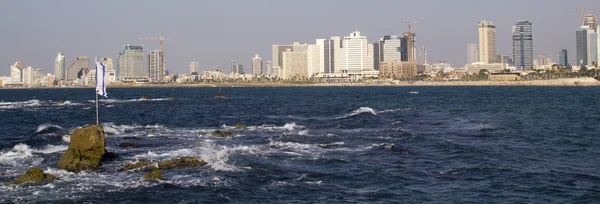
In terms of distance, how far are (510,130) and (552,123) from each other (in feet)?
28.7

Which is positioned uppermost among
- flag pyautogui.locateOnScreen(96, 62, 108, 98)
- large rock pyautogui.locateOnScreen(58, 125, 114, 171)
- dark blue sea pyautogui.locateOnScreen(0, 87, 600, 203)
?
flag pyautogui.locateOnScreen(96, 62, 108, 98)

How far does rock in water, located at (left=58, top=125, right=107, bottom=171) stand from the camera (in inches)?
1120

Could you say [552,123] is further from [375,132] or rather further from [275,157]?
[275,157]

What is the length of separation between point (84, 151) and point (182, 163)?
4.62 metres

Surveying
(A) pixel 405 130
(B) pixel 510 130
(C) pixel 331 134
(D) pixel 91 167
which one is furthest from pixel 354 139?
(D) pixel 91 167

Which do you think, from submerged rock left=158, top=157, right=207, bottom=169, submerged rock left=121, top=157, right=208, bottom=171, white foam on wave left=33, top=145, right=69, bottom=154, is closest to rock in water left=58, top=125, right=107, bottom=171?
submerged rock left=121, top=157, right=208, bottom=171

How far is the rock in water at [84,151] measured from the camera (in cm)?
2844

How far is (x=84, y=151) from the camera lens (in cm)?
2925

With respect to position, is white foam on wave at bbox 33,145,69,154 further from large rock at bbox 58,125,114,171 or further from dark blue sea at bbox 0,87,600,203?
large rock at bbox 58,125,114,171

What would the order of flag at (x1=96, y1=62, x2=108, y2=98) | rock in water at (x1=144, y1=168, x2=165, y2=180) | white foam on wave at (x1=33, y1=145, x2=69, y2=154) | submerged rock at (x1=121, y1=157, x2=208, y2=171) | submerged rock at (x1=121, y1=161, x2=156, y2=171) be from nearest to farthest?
rock in water at (x1=144, y1=168, x2=165, y2=180), submerged rock at (x1=121, y1=161, x2=156, y2=171), submerged rock at (x1=121, y1=157, x2=208, y2=171), flag at (x1=96, y1=62, x2=108, y2=98), white foam on wave at (x1=33, y1=145, x2=69, y2=154)

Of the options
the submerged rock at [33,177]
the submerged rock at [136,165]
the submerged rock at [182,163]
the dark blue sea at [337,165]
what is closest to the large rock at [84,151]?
the dark blue sea at [337,165]

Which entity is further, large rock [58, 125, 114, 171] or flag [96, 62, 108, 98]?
flag [96, 62, 108, 98]

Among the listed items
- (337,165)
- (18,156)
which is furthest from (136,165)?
(337,165)

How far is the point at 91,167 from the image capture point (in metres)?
28.5
